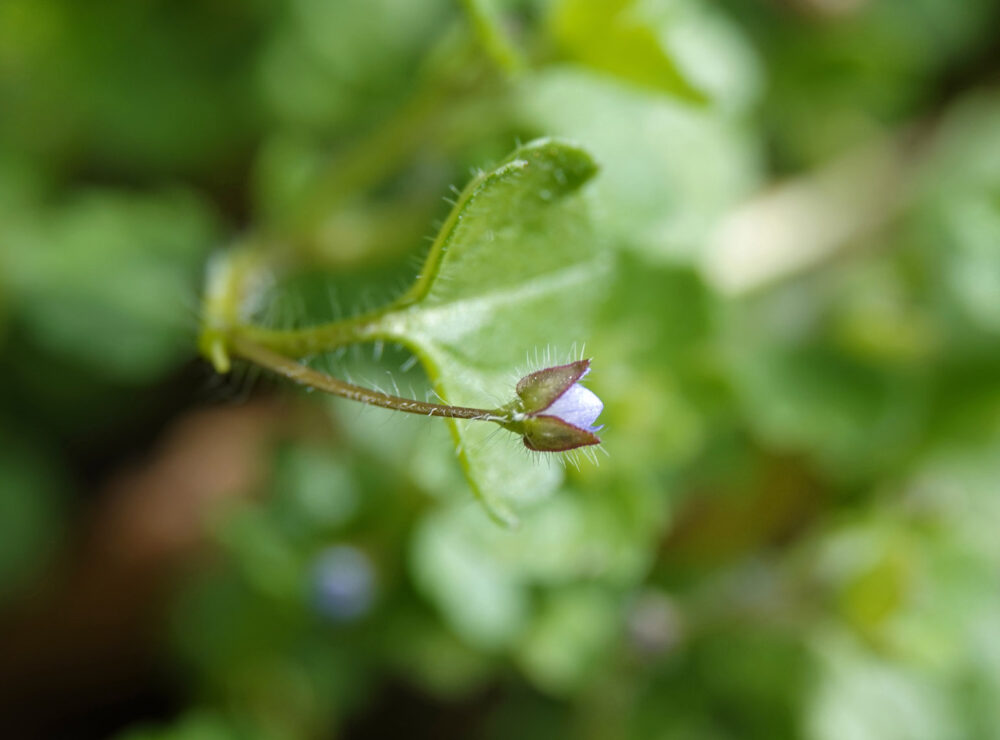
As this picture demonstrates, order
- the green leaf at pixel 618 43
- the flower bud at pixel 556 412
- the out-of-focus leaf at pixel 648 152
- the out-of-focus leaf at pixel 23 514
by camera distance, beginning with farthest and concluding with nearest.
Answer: the out-of-focus leaf at pixel 23 514 → the out-of-focus leaf at pixel 648 152 → the green leaf at pixel 618 43 → the flower bud at pixel 556 412

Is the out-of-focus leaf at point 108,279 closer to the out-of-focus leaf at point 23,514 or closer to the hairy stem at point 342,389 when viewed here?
the out-of-focus leaf at point 23,514

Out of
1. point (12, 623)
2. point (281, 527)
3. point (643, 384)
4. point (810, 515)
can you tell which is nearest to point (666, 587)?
point (810, 515)

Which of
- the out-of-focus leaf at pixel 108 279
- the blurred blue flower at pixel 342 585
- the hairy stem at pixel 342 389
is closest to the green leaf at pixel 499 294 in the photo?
the hairy stem at pixel 342 389

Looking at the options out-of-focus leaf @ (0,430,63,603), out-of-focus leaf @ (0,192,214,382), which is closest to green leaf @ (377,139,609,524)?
out-of-focus leaf @ (0,192,214,382)

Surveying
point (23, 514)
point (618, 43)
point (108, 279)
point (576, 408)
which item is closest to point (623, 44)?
point (618, 43)

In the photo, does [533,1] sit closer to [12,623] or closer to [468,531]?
[468,531]

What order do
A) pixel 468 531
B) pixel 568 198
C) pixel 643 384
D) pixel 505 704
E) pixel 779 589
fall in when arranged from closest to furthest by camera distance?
1. pixel 568 198
2. pixel 468 531
3. pixel 643 384
4. pixel 779 589
5. pixel 505 704

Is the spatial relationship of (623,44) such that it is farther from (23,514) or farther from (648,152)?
(23,514)
